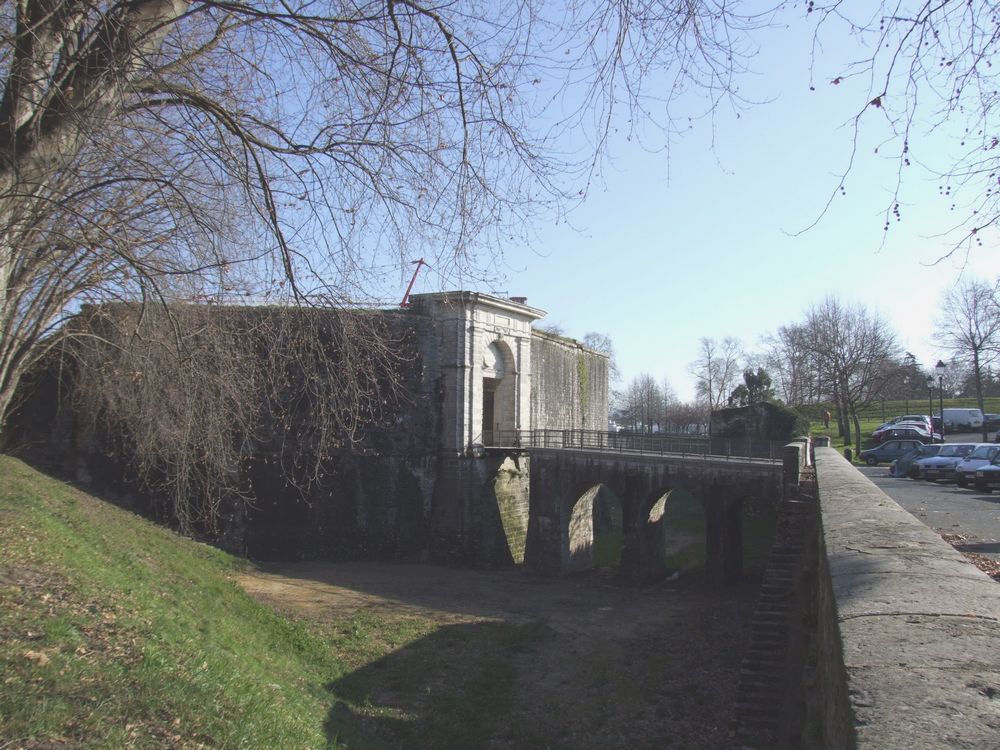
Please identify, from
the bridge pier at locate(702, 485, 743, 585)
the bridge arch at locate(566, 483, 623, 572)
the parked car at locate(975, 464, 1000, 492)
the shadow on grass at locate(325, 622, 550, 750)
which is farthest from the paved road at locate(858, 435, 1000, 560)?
the bridge arch at locate(566, 483, 623, 572)

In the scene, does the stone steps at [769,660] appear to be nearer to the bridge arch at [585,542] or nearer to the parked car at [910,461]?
the bridge arch at [585,542]

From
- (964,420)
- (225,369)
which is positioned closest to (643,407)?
(964,420)

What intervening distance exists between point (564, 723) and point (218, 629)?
213 inches

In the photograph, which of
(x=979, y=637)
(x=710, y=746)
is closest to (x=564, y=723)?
(x=710, y=746)

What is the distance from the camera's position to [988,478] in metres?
19.3

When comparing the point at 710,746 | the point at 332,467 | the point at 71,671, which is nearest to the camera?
the point at 71,671

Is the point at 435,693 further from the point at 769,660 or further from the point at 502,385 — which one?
the point at 502,385

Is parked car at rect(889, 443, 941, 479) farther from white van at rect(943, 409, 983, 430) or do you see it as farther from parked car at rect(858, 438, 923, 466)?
white van at rect(943, 409, 983, 430)

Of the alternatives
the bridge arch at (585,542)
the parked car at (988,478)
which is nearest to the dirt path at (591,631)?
the bridge arch at (585,542)

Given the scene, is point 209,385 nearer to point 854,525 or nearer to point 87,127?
point 87,127

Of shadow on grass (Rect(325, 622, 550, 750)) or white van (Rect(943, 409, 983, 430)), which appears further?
white van (Rect(943, 409, 983, 430))

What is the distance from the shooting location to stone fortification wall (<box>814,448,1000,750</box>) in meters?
1.74

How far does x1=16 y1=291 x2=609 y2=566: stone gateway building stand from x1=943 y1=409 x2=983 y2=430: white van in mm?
35216

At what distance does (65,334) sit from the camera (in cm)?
1118
